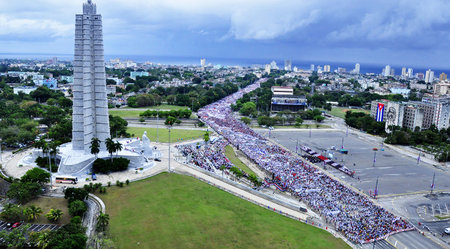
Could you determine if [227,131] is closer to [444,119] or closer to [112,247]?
[112,247]

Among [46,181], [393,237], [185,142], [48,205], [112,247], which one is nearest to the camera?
[112,247]

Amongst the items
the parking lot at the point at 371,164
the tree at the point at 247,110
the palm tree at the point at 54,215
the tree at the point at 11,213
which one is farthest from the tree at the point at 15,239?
the tree at the point at 247,110

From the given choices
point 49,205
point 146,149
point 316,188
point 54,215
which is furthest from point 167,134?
point 54,215

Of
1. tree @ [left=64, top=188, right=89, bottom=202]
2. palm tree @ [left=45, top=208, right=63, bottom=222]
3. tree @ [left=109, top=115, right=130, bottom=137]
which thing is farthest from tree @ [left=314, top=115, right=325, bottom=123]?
palm tree @ [left=45, top=208, right=63, bottom=222]

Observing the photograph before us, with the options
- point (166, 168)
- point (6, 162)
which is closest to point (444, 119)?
point (166, 168)

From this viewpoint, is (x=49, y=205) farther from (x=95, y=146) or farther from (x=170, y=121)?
(x=170, y=121)

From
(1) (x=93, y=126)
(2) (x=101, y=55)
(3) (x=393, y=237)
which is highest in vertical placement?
(2) (x=101, y=55)
